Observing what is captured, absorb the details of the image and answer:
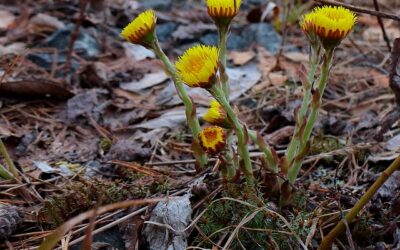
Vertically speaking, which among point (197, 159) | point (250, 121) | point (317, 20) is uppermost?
point (317, 20)

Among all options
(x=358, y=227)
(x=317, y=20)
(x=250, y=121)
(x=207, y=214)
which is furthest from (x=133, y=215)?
(x=250, y=121)

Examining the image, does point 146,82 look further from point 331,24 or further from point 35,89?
point 331,24

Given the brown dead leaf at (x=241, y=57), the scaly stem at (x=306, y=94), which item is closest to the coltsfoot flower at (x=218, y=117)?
the scaly stem at (x=306, y=94)

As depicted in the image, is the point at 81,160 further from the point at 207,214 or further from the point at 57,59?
the point at 57,59

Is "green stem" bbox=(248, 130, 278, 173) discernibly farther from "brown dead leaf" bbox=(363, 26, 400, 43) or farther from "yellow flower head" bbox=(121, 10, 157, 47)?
"brown dead leaf" bbox=(363, 26, 400, 43)

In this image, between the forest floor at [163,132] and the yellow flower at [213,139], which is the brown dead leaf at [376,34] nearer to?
the forest floor at [163,132]

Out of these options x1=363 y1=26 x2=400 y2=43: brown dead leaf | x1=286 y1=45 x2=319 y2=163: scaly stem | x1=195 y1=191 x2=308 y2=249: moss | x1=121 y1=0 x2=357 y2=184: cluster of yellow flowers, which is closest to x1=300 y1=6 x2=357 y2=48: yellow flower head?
x1=121 y1=0 x2=357 y2=184: cluster of yellow flowers

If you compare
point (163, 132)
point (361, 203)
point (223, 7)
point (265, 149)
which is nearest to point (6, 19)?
point (163, 132)
